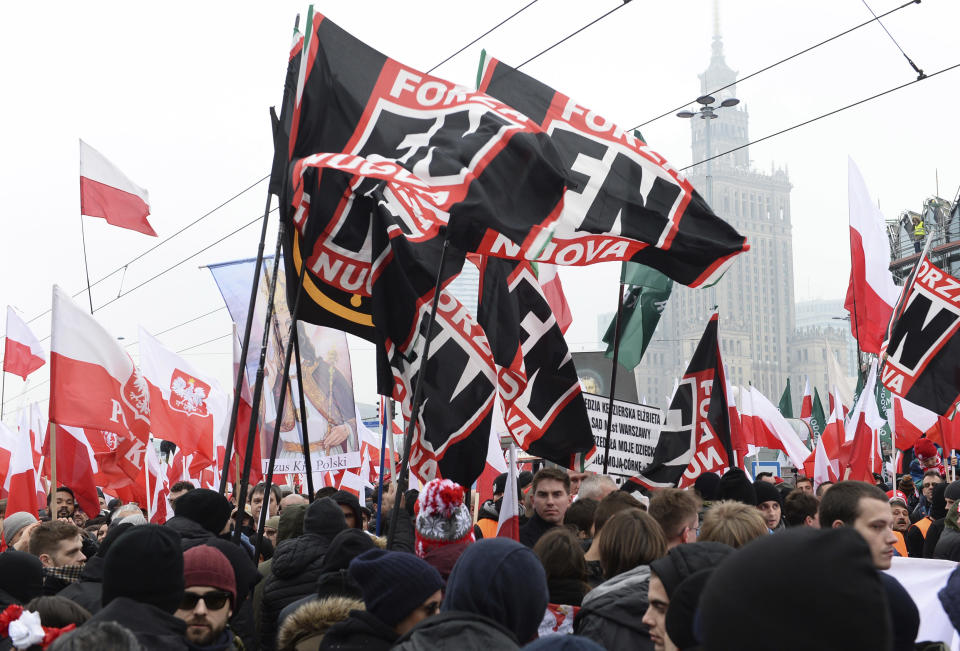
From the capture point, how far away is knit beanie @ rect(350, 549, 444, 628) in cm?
374

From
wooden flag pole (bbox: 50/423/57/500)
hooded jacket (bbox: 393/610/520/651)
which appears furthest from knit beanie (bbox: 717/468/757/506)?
wooden flag pole (bbox: 50/423/57/500)

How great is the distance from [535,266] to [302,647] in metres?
5.99

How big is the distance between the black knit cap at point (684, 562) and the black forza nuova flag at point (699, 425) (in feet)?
21.8

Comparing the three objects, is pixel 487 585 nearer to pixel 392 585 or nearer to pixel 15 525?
pixel 392 585

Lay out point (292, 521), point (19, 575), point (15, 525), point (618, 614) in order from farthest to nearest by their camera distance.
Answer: point (15, 525)
point (292, 521)
point (19, 575)
point (618, 614)

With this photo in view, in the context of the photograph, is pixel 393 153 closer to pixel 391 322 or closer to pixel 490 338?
pixel 391 322

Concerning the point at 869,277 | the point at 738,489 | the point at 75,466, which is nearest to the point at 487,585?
the point at 738,489

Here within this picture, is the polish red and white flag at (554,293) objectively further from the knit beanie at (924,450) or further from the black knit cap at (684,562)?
the black knit cap at (684,562)

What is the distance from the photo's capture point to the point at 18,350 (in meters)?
14.4

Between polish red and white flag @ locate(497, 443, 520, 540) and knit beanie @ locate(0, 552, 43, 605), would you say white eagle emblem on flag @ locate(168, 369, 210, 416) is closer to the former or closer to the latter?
polish red and white flag @ locate(497, 443, 520, 540)

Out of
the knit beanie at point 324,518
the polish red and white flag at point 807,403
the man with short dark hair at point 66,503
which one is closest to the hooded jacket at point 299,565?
the knit beanie at point 324,518

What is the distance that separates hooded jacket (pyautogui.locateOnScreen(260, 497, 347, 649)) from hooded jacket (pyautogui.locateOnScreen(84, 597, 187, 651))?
2.21m

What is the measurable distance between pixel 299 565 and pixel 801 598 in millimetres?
4580

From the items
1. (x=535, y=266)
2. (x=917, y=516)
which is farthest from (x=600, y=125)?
(x=917, y=516)
